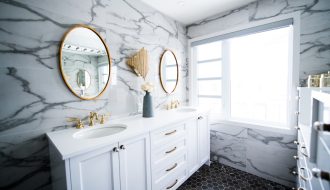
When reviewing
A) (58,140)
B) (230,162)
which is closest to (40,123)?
(58,140)

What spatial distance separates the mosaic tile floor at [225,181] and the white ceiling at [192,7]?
8.33 ft

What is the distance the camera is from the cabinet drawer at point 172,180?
1.50 meters

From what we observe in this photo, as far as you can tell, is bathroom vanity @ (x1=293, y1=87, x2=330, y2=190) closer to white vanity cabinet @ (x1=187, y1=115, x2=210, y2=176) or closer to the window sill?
the window sill

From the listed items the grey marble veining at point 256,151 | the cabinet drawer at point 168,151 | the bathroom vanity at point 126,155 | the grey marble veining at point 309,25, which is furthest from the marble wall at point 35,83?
the grey marble veining at point 309,25

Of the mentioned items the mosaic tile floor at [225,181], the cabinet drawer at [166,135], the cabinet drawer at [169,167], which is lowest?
the mosaic tile floor at [225,181]

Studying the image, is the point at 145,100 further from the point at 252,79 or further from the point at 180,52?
the point at 252,79

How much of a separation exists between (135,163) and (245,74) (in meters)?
2.18

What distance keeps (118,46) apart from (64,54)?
595mm

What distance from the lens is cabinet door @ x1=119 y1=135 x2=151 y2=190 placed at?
118 centimetres

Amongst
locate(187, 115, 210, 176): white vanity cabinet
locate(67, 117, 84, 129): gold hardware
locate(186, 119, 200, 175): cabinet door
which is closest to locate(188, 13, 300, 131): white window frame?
locate(187, 115, 210, 176): white vanity cabinet

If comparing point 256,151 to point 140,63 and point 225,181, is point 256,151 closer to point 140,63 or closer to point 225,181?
point 225,181

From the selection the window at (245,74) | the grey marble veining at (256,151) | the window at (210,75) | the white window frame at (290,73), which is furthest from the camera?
the window at (210,75)

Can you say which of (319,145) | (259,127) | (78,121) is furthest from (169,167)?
(259,127)

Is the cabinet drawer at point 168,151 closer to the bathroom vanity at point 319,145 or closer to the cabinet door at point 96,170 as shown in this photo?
the cabinet door at point 96,170
